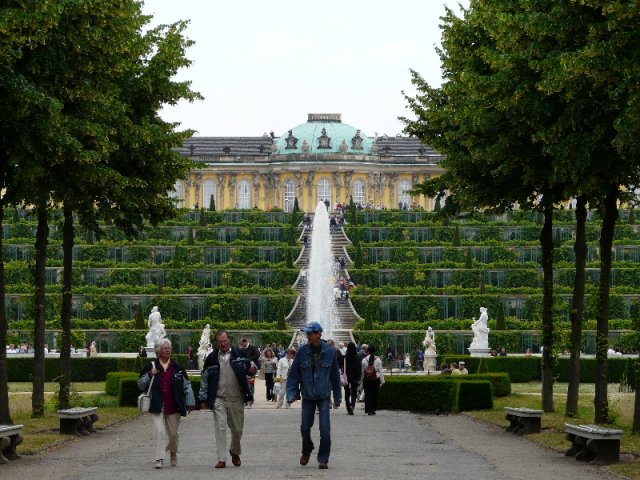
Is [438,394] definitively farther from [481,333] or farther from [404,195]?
[404,195]

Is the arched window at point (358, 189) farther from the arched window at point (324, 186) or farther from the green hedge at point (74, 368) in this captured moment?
the green hedge at point (74, 368)

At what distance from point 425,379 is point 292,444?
9.51m

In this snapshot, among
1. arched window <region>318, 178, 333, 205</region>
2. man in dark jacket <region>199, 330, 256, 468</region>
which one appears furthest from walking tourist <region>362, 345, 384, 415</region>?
arched window <region>318, 178, 333, 205</region>

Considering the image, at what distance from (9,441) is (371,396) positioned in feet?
34.8

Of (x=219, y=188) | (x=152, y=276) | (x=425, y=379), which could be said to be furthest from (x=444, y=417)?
(x=219, y=188)

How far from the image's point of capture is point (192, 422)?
25219mm

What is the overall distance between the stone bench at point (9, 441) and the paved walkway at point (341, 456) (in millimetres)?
136

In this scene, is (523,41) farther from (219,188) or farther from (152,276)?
(219,188)

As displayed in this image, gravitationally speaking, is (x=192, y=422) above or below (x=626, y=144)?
below

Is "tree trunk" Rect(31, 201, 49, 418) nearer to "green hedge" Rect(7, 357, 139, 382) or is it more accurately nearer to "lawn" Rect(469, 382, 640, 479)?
"lawn" Rect(469, 382, 640, 479)

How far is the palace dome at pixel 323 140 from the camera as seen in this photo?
121m

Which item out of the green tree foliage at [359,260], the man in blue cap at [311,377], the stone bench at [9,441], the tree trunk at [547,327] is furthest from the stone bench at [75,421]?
the green tree foliage at [359,260]

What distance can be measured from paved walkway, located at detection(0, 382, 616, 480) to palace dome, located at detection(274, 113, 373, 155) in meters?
96.2

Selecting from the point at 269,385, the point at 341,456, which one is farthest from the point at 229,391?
the point at 269,385
